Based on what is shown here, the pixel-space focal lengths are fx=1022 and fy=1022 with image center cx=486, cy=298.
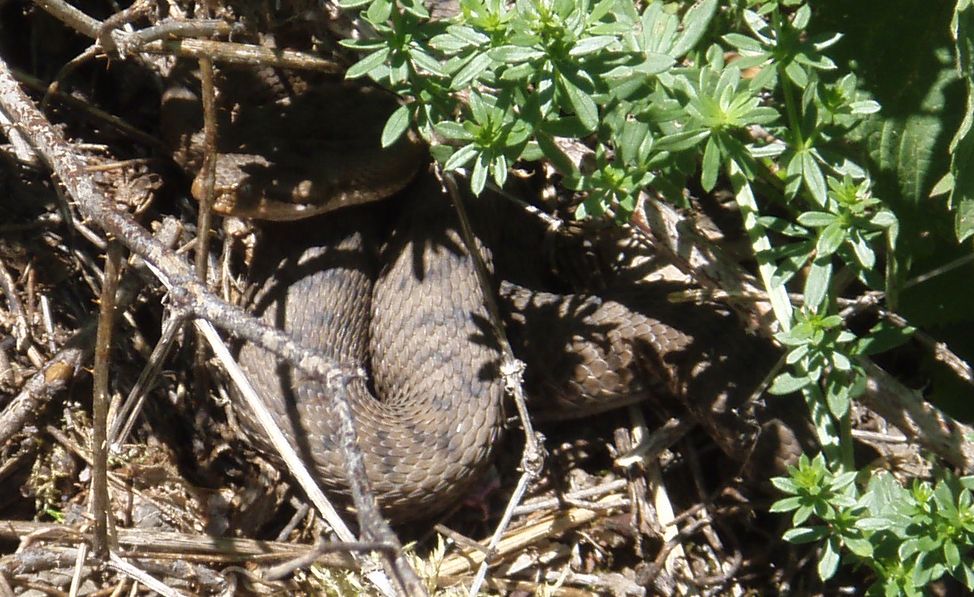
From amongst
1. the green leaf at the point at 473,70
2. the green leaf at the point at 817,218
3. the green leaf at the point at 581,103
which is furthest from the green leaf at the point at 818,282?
the green leaf at the point at 473,70

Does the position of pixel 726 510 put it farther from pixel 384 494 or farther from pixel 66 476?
pixel 66 476

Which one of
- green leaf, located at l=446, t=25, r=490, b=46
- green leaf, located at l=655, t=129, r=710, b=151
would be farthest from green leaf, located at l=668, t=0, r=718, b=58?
green leaf, located at l=446, t=25, r=490, b=46

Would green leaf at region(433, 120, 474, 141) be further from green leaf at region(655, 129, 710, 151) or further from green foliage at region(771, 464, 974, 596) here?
green foliage at region(771, 464, 974, 596)

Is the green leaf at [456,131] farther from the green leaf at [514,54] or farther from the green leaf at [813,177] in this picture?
the green leaf at [813,177]

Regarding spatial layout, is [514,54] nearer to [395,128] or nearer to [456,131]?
[456,131]

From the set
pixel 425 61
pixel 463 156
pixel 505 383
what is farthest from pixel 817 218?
pixel 505 383

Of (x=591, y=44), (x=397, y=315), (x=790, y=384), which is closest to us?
(x=591, y=44)

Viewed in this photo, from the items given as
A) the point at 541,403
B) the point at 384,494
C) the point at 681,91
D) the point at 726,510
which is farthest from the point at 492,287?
the point at 681,91
